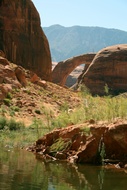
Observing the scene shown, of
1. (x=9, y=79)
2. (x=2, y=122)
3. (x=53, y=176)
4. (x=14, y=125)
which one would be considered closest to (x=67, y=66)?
(x=9, y=79)

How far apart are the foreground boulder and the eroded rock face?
2633 cm

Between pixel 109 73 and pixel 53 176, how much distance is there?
4475 cm

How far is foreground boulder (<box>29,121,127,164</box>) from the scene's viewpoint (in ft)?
39.3

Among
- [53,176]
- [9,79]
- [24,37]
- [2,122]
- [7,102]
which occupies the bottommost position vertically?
[7,102]

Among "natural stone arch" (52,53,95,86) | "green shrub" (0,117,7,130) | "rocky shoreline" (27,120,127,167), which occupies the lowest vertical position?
"natural stone arch" (52,53,95,86)

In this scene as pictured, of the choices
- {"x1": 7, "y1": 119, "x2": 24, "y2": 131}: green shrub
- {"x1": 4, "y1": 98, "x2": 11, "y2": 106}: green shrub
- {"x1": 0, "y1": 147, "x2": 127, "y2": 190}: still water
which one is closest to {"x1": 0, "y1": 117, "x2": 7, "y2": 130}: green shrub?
{"x1": 7, "y1": 119, "x2": 24, "y2": 131}: green shrub

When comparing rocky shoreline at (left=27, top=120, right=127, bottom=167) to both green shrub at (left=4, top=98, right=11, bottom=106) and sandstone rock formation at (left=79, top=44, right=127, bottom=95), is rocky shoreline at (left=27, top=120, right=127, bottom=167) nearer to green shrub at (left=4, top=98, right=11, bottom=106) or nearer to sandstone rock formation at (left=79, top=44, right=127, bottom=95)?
green shrub at (left=4, top=98, right=11, bottom=106)

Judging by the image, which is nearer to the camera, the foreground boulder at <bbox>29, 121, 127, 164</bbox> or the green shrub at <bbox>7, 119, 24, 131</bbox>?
the foreground boulder at <bbox>29, 121, 127, 164</bbox>

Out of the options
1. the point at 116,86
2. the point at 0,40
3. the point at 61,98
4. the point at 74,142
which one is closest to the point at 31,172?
the point at 74,142

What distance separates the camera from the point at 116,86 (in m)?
53.0

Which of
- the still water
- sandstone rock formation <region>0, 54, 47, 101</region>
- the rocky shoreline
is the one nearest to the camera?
the still water

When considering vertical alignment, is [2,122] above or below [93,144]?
below

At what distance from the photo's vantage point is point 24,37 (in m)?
39.8

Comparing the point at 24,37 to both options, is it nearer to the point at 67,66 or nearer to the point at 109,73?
the point at 109,73
